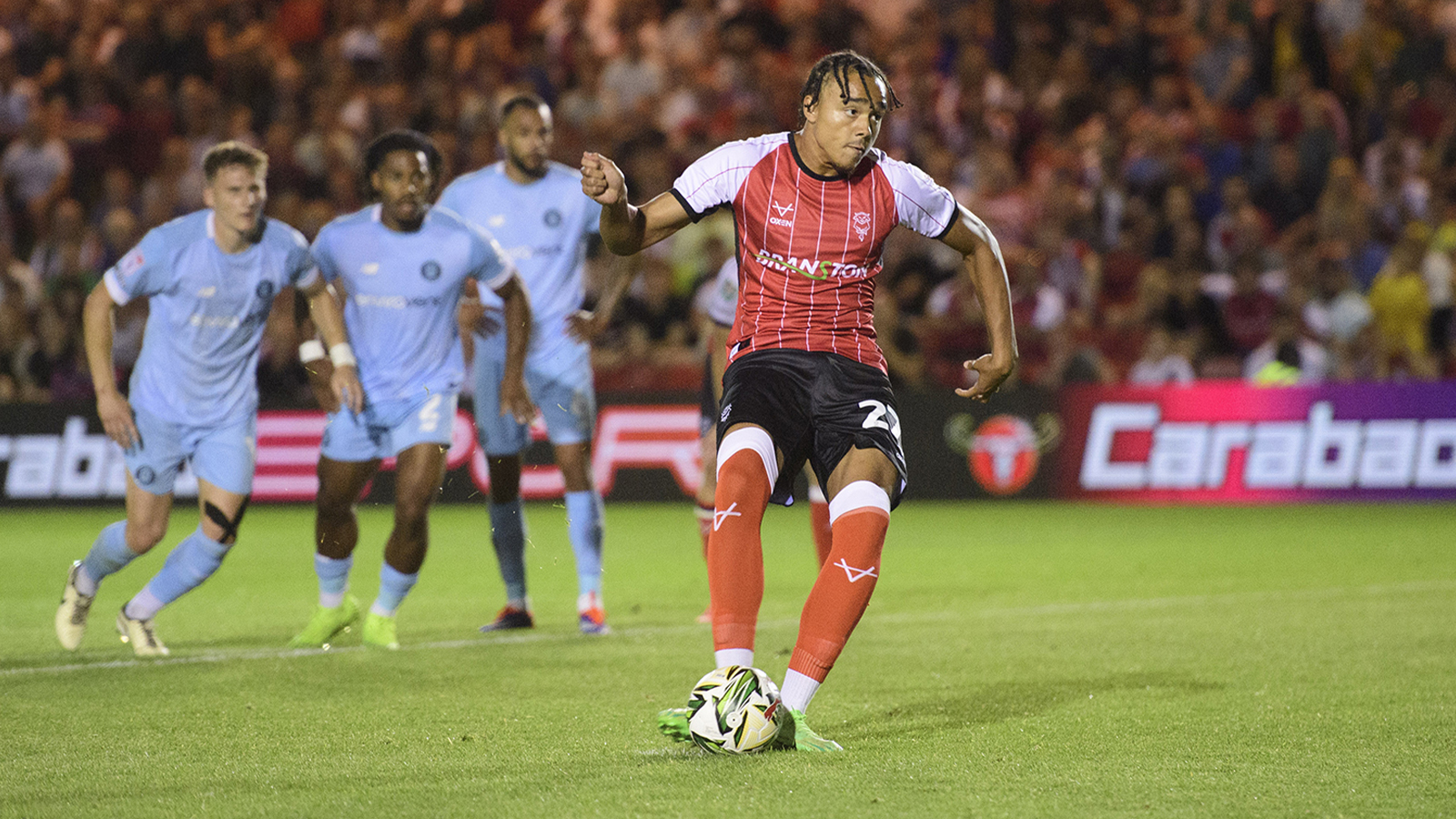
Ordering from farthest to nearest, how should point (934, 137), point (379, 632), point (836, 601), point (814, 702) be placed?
point (934, 137) → point (379, 632) → point (814, 702) → point (836, 601)

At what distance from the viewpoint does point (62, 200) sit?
1819 centimetres

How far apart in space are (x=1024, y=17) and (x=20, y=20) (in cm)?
1160

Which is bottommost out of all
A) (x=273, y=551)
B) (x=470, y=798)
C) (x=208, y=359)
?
(x=273, y=551)

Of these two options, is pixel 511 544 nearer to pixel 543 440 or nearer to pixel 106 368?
pixel 106 368

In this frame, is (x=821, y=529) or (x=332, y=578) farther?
(x=821, y=529)

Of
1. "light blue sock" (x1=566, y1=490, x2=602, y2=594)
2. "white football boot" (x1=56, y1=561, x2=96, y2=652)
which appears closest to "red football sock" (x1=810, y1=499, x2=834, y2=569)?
"light blue sock" (x1=566, y1=490, x2=602, y2=594)

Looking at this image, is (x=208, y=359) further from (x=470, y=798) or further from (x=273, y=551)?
(x=273, y=551)

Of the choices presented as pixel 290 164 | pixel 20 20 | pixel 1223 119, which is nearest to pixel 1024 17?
pixel 1223 119

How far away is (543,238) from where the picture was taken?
8453 mm

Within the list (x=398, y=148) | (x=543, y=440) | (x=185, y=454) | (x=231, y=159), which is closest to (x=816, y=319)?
(x=398, y=148)

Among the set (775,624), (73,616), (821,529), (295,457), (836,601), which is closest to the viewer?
(836,601)

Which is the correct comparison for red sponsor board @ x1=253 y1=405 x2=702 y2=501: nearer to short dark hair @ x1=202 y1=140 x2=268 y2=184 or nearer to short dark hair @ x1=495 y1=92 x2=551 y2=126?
short dark hair @ x1=495 y1=92 x2=551 y2=126

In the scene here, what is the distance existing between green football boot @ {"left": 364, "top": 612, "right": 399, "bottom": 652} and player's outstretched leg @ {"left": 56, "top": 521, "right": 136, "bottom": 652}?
3.37 feet

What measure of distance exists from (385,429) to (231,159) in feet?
4.36
